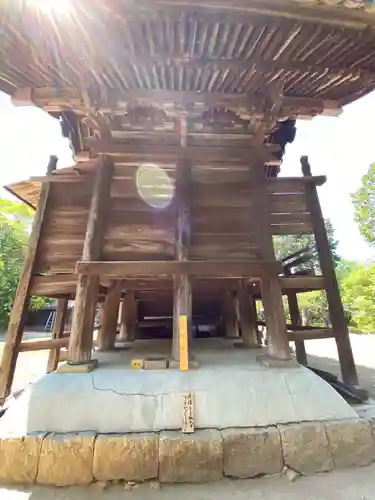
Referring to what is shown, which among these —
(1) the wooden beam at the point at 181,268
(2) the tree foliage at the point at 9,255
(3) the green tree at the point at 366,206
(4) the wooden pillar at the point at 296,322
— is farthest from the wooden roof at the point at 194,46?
(2) the tree foliage at the point at 9,255

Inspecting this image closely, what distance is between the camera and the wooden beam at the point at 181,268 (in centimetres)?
355

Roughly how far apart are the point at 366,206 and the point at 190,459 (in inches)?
732

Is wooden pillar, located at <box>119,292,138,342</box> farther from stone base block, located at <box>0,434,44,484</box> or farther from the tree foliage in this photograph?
the tree foliage

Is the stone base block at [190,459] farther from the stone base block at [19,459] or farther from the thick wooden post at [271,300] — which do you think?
the thick wooden post at [271,300]

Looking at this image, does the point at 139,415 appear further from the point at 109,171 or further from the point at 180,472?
the point at 109,171

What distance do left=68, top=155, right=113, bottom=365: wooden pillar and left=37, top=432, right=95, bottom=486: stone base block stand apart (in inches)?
36.0

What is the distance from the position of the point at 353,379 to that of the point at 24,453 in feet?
16.1

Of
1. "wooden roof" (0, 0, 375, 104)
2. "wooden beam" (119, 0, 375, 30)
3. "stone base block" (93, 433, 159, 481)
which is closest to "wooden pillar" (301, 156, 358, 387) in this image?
"wooden roof" (0, 0, 375, 104)

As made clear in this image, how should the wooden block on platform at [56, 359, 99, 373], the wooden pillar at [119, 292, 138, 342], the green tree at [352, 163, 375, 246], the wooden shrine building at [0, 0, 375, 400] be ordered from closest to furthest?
the wooden shrine building at [0, 0, 375, 400] → the wooden block on platform at [56, 359, 99, 373] → the wooden pillar at [119, 292, 138, 342] → the green tree at [352, 163, 375, 246]

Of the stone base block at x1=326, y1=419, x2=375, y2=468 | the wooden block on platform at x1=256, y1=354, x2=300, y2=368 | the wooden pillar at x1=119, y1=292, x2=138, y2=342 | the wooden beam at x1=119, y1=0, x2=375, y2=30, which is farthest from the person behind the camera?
the wooden pillar at x1=119, y1=292, x2=138, y2=342

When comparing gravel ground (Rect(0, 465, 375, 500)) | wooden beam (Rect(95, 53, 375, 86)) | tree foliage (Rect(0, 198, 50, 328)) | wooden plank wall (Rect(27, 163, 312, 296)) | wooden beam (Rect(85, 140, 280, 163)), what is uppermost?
tree foliage (Rect(0, 198, 50, 328))

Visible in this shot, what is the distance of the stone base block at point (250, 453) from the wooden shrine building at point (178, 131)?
1.00 metres

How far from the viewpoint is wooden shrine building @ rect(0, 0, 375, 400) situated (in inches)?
104

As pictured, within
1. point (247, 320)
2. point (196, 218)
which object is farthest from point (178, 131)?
point (247, 320)
